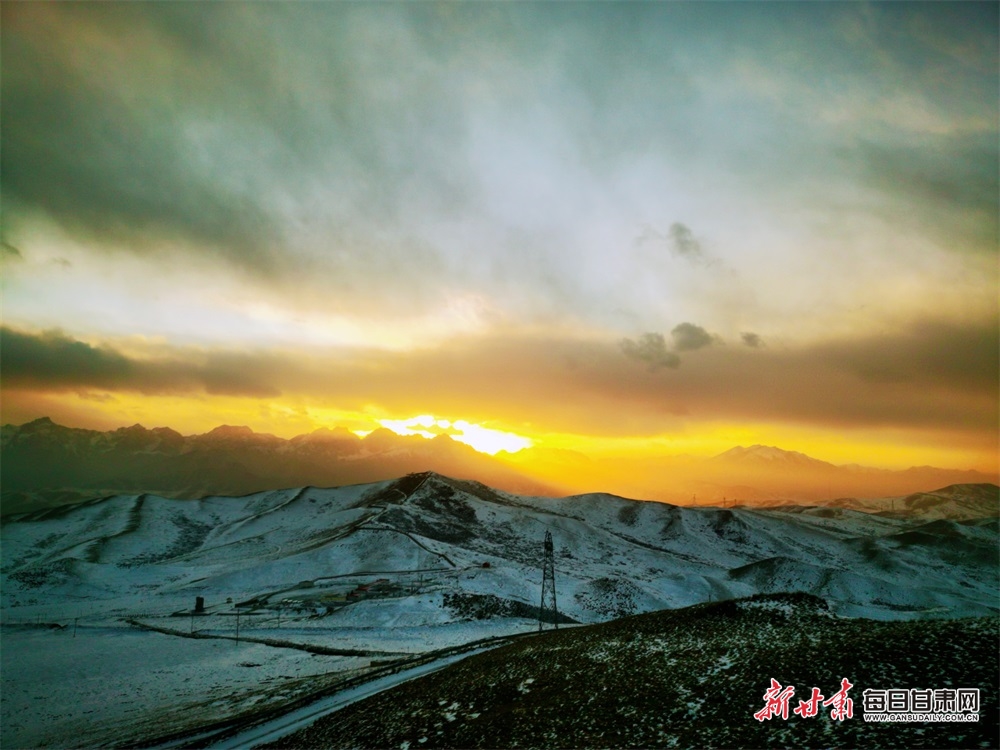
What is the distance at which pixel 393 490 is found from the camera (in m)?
197

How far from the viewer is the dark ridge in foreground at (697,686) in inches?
650

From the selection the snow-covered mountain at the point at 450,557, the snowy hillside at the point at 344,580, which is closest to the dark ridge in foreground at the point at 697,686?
the snowy hillside at the point at 344,580

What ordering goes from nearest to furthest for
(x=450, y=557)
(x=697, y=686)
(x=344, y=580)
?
1. (x=697, y=686)
2. (x=344, y=580)
3. (x=450, y=557)

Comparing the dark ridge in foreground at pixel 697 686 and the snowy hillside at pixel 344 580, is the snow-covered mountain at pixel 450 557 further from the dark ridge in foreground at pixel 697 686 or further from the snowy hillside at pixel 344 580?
the dark ridge in foreground at pixel 697 686

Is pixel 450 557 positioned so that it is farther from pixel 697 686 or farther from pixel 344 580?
pixel 697 686

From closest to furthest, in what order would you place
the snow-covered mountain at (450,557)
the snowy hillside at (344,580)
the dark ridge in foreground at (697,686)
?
the dark ridge in foreground at (697,686)
the snowy hillside at (344,580)
the snow-covered mountain at (450,557)

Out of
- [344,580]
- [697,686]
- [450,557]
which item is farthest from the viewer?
[450,557]

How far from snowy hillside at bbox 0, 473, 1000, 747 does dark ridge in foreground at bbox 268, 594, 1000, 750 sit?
31.2 ft

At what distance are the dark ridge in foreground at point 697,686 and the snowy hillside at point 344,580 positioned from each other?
9.51 meters

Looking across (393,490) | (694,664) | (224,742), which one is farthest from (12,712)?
(393,490)

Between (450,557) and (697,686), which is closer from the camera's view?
(697,686)

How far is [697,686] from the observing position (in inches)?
Result: 816

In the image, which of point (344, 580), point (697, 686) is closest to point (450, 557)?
point (344, 580)

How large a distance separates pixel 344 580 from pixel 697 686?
323ft
